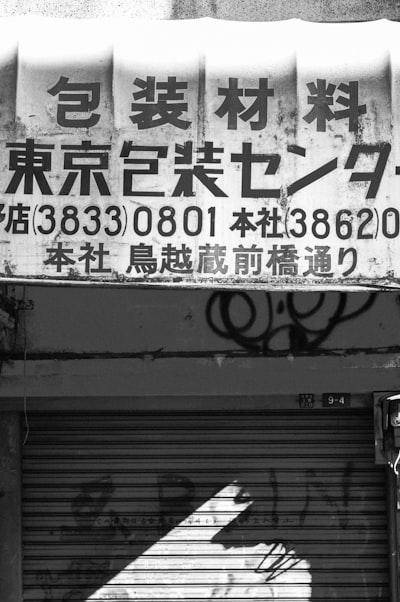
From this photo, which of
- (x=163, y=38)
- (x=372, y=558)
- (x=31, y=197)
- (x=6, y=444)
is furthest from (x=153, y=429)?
(x=163, y=38)

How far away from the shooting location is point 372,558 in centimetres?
742

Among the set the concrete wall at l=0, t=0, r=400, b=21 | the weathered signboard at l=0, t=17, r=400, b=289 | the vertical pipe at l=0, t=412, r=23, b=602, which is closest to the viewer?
the weathered signboard at l=0, t=17, r=400, b=289

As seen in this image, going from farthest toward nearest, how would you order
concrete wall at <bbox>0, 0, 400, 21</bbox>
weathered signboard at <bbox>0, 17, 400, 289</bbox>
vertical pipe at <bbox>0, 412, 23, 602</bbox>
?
vertical pipe at <bbox>0, 412, 23, 602</bbox> → concrete wall at <bbox>0, 0, 400, 21</bbox> → weathered signboard at <bbox>0, 17, 400, 289</bbox>

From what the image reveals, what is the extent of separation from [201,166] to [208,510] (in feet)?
9.91

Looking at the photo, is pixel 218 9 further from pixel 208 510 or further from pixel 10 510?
pixel 10 510

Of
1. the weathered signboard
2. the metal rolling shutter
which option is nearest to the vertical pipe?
the metal rolling shutter

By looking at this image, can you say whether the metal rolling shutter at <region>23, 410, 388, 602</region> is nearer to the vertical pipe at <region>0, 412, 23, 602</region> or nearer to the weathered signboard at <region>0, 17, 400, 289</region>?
the vertical pipe at <region>0, 412, 23, 602</region>

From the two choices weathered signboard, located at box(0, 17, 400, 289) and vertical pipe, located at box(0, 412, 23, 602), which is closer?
weathered signboard, located at box(0, 17, 400, 289)

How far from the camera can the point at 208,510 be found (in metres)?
7.48

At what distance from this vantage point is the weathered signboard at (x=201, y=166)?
5766 mm

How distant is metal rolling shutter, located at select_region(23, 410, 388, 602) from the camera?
743 cm

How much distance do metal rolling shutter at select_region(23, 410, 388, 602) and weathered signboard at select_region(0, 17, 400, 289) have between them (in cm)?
212

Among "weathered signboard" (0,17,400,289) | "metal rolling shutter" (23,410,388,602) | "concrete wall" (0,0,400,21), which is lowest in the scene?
"metal rolling shutter" (23,410,388,602)

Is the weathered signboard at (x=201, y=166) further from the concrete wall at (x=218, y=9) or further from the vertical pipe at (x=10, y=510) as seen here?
the vertical pipe at (x=10, y=510)
